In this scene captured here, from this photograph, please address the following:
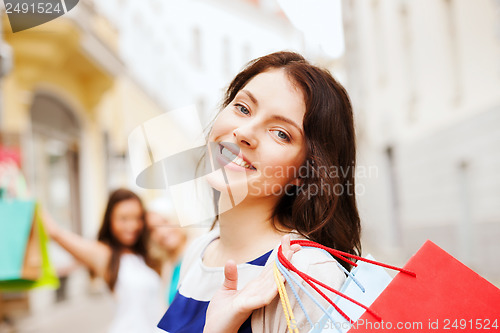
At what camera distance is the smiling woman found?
93 cm

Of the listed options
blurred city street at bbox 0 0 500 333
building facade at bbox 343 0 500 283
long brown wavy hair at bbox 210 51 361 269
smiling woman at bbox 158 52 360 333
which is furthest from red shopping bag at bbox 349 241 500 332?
building facade at bbox 343 0 500 283

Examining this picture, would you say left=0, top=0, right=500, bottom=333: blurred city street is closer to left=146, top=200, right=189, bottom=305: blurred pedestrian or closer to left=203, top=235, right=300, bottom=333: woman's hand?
left=146, top=200, right=189, bottom=305: blurred pedestrian

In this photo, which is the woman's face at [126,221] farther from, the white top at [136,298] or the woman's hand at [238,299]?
the woman's hand at [238,299]

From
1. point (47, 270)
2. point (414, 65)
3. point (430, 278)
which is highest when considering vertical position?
point (414, 65)

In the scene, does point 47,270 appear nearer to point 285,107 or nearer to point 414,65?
point 285,107

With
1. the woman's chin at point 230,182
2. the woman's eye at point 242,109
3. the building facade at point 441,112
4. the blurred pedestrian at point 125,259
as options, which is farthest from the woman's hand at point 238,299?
the building facade at point 441,112

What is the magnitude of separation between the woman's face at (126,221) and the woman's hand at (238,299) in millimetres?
2242

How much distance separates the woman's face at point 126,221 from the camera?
313 cm

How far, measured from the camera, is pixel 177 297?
1220mm

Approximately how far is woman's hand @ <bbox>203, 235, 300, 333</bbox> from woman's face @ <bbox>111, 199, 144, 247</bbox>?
2.24 metres

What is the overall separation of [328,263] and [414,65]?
4.96m

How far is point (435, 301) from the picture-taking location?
2.74ft

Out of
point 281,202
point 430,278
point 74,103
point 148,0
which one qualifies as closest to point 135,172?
point 281,202

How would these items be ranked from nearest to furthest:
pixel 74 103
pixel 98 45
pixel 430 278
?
pixel 430 278
pixel 98 45
pixel 74 103
